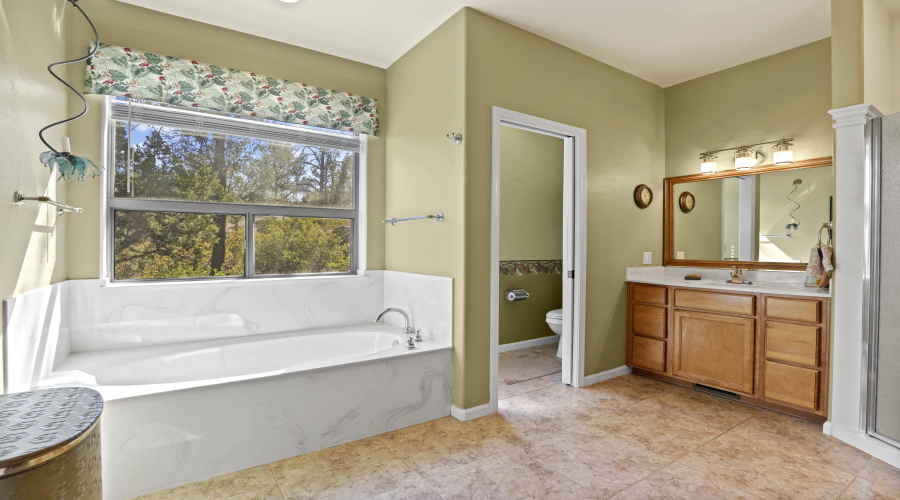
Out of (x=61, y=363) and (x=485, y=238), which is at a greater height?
(x=485, y=238)

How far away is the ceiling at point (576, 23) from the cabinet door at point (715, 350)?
1.92 m

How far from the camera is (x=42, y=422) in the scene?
43.5 inches

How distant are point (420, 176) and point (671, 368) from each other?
2.40 metres

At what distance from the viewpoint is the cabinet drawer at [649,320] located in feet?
11.4

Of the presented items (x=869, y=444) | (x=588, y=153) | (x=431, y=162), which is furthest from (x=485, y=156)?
(x=869, y=444)

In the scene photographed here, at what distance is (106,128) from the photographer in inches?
104

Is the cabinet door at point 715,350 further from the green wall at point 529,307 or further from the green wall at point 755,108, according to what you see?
the green wall at point 529,307

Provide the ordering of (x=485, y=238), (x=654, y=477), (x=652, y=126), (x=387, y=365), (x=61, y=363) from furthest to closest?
(x=652, y=126), (x=485, y=238), (x=387, y=365), (x=61, y=363), (x=654, y=477)

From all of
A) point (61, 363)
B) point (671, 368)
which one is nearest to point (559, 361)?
point (671, 368)

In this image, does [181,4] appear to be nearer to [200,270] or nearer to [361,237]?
[200,270]

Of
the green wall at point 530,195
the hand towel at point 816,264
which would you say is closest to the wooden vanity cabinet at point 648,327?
the hand towel at point 816,264

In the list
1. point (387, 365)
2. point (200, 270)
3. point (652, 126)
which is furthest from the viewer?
point (652, 126)

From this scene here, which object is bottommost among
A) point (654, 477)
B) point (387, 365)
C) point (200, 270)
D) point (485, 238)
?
point (654, 477)

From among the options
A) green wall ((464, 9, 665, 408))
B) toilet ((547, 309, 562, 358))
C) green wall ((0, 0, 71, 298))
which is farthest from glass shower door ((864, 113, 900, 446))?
green wall ((0, 0, 71, 298))
